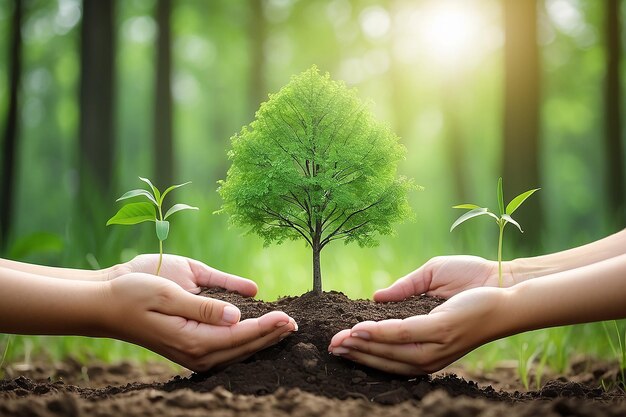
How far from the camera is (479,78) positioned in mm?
16328

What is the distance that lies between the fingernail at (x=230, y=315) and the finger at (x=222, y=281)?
666mm

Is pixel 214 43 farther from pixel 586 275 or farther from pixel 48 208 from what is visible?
pixel 586 275

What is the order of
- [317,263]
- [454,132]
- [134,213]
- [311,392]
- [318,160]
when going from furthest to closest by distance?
1. [454,132]
2. [317,263]
3. [318,160]
4. [134,213]
5. [311,392]

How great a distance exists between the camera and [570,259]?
288cm

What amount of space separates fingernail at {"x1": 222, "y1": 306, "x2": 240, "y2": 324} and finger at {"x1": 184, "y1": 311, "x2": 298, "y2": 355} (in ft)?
0.08

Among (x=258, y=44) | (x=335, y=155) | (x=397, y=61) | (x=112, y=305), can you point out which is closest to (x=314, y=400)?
(x=112, y=305)

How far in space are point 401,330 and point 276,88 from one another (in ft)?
58.3

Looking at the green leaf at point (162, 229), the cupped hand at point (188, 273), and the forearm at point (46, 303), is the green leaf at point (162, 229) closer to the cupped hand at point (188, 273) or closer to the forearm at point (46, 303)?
the forearm at point (46, 303)

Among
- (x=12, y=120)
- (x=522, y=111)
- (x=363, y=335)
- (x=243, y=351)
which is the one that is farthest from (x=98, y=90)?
(x=363, y=335)

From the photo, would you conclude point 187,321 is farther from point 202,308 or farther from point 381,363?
point 381,363

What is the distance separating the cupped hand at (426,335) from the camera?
2096mm

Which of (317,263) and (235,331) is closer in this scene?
(235,331)

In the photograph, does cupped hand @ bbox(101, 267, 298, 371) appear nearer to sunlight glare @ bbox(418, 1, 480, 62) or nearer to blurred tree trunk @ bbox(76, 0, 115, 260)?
blurred tree trunk @ bbox(76, 0, 115, 260)

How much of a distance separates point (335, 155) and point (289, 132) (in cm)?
24
